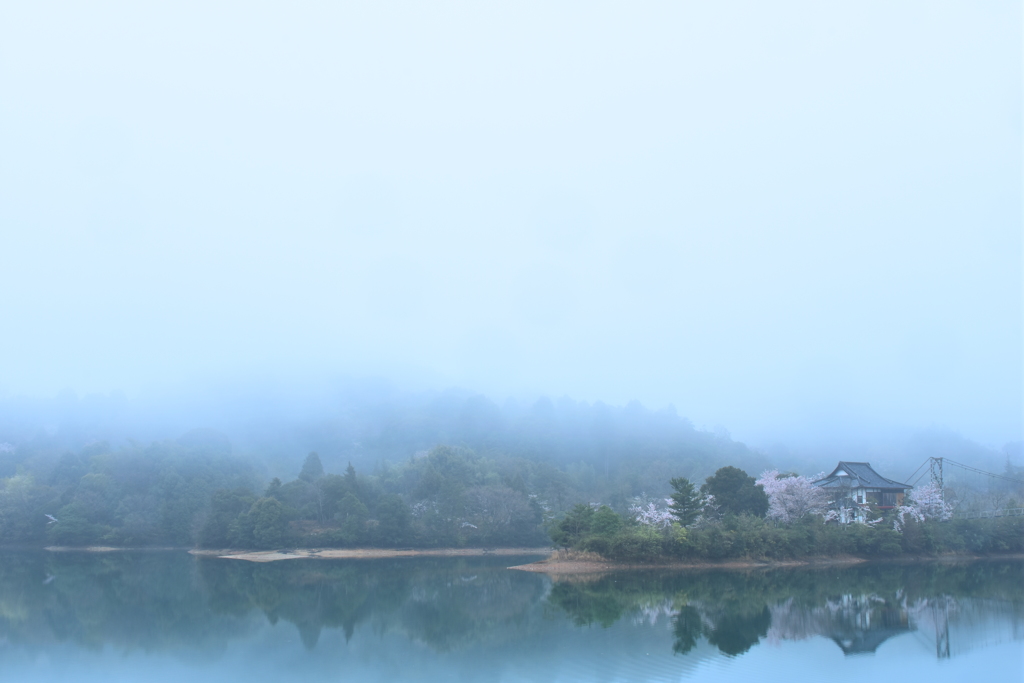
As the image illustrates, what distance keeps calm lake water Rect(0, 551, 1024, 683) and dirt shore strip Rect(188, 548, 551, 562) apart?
1816cm

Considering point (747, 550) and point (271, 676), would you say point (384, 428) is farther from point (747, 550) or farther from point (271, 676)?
point (271, 676)

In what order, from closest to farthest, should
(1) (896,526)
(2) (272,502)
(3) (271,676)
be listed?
1. (3) (271,676)
2. (1) (896,526)
3. (2) (272,502)

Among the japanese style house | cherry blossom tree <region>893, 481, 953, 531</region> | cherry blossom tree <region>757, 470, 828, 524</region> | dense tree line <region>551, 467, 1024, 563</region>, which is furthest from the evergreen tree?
cherry blossom tree <region>893, 481, 953, 531</region>

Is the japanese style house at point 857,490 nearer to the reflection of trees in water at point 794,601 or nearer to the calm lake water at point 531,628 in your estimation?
the reflection of trees in water at point 794,601

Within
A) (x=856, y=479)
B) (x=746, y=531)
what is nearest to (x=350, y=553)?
(x=746, y=531)

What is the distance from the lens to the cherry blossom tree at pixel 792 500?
45438 millimetres

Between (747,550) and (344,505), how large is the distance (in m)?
33.5

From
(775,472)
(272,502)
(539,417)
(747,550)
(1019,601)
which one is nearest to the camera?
(1019,601)

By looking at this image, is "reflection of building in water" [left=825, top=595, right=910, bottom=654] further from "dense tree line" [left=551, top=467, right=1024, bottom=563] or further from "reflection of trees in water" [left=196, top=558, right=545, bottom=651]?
"dense tree line" [left=551, top=467, right=1024, bottom=563]

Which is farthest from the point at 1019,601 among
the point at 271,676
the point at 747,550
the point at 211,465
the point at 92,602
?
the point at 211,465

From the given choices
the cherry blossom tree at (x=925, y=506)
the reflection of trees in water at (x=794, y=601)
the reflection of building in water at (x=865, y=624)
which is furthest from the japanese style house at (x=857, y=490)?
the reflection of building in water at (x=865, y=624)

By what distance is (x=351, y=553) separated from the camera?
56.9 meters

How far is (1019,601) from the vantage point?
25.6m

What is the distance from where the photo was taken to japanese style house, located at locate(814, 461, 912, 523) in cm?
4756
